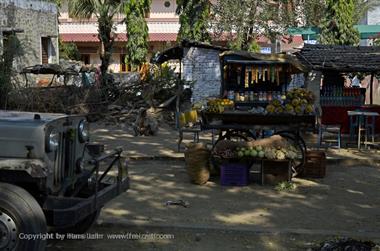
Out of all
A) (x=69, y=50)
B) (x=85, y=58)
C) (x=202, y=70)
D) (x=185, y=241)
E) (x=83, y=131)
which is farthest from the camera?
(x=85, y=58)

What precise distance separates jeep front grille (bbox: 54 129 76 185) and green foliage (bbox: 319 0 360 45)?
20.7 meters

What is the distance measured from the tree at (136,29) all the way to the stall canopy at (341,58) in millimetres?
12826

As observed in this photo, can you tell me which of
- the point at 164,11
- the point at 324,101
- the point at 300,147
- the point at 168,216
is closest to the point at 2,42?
the point at 324,101

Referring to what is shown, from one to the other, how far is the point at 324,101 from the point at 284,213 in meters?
9.92

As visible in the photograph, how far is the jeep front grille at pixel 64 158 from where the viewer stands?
493 centimetres

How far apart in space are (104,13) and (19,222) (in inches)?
1027

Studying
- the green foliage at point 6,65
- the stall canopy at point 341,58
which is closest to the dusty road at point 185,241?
the stall canopy at point 341,58

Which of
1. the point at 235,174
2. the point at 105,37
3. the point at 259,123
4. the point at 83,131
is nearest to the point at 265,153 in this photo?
the point at 235,174

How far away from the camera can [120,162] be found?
5.68 m

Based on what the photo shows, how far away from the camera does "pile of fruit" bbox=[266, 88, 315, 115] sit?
9.83 meters

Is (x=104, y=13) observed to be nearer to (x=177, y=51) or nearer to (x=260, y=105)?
(x=177, y=51)

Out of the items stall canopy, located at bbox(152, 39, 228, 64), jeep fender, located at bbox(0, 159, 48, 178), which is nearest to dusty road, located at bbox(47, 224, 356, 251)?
jeep fender, located at bbox(0, 159, 48, 178)

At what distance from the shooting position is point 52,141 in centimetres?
467

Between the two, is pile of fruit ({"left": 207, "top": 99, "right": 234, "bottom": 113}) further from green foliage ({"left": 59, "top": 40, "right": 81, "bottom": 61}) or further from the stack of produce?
green foliage ({"left": 59, "top": 40, "right": 81, "bottom": 61})
